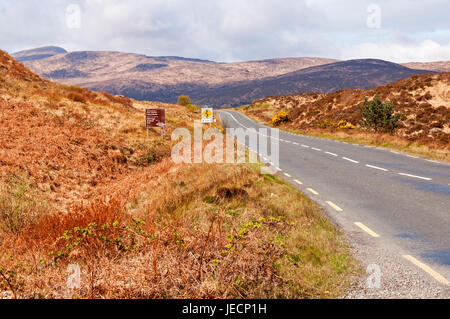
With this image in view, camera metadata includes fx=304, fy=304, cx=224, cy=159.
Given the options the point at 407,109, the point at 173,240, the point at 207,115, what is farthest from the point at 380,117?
the point at 173,240

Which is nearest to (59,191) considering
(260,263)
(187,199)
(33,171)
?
(33,171)

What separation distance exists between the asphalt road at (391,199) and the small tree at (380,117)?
12066mm

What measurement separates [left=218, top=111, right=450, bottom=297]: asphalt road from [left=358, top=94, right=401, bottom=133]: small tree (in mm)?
12066

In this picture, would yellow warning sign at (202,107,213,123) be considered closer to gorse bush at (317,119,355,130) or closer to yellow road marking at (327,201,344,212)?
yellow road marking at (327,201,344,212)

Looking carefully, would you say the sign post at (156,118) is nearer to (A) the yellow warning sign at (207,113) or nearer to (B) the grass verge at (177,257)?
(A) the yellow warning sign at (207,113)

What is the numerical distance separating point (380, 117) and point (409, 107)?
44.9 ft

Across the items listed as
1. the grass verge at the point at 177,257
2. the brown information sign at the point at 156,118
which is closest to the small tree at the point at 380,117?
the brown information sign at the point at 156,118

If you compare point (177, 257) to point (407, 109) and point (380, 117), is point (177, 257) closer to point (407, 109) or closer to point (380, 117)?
point (380, 117)

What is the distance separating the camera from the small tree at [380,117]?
83.6 feet

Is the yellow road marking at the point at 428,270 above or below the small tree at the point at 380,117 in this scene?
A: below

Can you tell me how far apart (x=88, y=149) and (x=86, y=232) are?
33.8ft

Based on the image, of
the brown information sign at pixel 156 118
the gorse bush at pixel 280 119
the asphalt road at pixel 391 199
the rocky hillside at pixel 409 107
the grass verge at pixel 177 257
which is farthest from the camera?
the gorse bush at pixel 280 119

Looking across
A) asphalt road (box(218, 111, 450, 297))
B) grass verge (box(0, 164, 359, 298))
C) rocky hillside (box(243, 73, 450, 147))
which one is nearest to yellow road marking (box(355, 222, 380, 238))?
asphalt road (box(218, 111, 450, 297))
